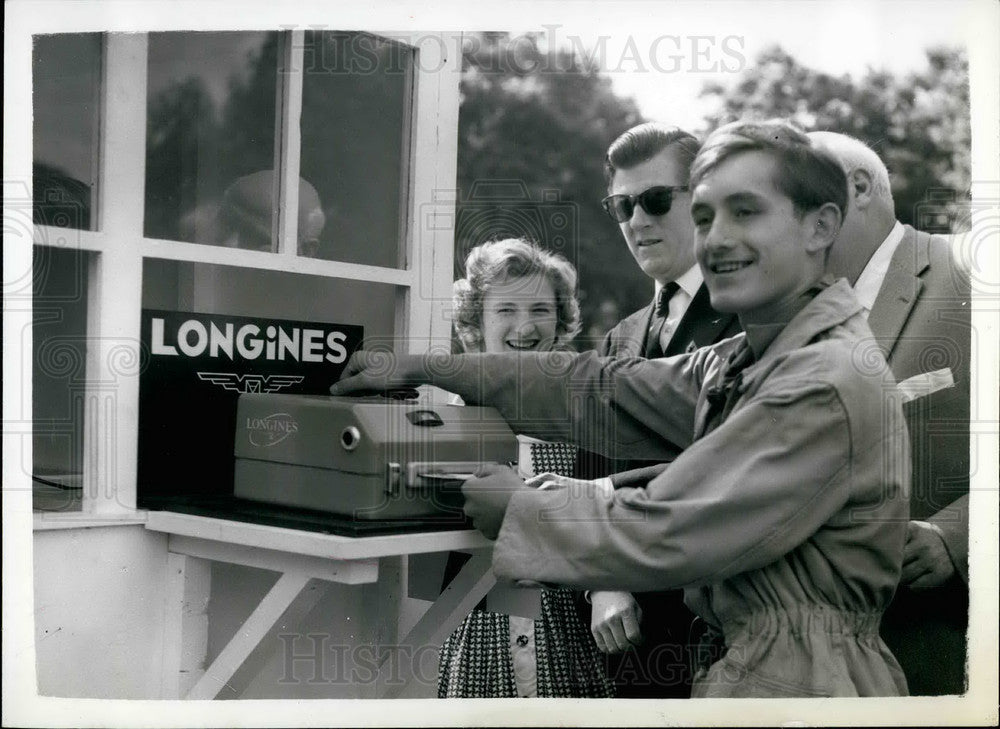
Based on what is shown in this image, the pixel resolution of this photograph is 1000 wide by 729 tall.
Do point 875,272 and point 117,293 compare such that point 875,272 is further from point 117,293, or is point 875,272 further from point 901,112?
point 117,293

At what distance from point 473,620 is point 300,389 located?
654 mm

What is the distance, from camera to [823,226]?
2141 mm

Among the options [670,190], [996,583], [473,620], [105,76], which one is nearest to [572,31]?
[670,190]

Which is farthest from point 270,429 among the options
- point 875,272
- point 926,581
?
point 926,581

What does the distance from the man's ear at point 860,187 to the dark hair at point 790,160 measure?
0.11 meters

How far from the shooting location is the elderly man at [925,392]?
2.29m

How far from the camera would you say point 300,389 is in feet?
7.97

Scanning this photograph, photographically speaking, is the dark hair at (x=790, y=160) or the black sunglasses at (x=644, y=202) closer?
the dark hair at (x=790, y=160)

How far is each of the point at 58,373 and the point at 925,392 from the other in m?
1.79

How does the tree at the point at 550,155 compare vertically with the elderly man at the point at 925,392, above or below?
above

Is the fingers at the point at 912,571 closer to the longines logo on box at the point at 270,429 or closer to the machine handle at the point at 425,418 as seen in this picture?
the machine handle at the point at 425,418

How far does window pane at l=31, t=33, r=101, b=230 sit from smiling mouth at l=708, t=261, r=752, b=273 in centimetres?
125

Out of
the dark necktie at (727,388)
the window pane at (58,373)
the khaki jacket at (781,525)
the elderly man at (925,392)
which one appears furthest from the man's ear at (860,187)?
the window pane at (58,373)

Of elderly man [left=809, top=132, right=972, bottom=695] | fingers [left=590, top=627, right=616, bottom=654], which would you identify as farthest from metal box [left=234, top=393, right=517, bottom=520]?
elderly man [left=809, top=132, right=972, bottom=695]
